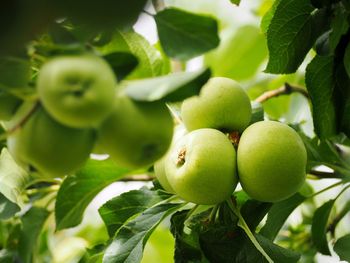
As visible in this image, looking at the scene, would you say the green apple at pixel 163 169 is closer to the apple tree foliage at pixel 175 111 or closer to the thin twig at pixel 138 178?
the apple tree foliage at pixel 175 111

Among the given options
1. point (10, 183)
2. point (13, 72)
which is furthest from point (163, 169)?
point (13, 72)

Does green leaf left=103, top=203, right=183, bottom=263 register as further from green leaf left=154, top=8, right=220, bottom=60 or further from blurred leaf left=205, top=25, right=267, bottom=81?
blurred leaf left=205, top=25, right=267, bottom=81

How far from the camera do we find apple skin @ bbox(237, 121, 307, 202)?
983 millimetres

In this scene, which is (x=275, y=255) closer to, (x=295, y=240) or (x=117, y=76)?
(x=117, y=76)

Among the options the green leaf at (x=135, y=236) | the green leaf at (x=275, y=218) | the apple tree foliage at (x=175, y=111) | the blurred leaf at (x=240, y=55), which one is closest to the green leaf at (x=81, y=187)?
the apple tree foliage at (x=175, y=111)

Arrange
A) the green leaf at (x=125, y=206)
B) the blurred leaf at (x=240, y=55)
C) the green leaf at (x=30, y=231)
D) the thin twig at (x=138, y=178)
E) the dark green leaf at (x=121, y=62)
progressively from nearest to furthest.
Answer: the dark green leaf at (x=121, y=62) → the green leaf at (x=125, y=206) → the green leaf at (x=30, y=231) → the thin twig at (x=138, y=178) → the blurred leaf at (x=240, y=55)

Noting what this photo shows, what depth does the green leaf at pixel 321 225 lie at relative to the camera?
1477 mm

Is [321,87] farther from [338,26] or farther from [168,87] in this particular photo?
[168,87]

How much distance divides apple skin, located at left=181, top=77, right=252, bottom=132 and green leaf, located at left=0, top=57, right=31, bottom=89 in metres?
0.45

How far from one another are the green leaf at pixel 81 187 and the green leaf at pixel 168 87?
576mm

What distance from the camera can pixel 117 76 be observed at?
2.31 ft

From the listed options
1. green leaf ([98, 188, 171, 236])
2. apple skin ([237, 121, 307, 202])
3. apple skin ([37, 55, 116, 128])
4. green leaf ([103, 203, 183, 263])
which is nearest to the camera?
apple skin ([37, 55, 116, 128])

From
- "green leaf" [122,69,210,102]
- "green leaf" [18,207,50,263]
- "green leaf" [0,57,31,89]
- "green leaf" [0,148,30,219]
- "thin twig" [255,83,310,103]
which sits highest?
"green leaf" [0,57,31,89]

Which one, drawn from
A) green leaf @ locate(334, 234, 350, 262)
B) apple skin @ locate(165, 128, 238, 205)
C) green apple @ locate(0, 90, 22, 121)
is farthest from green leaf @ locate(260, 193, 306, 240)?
green apple @ locate(0, 90, 22, 121)
